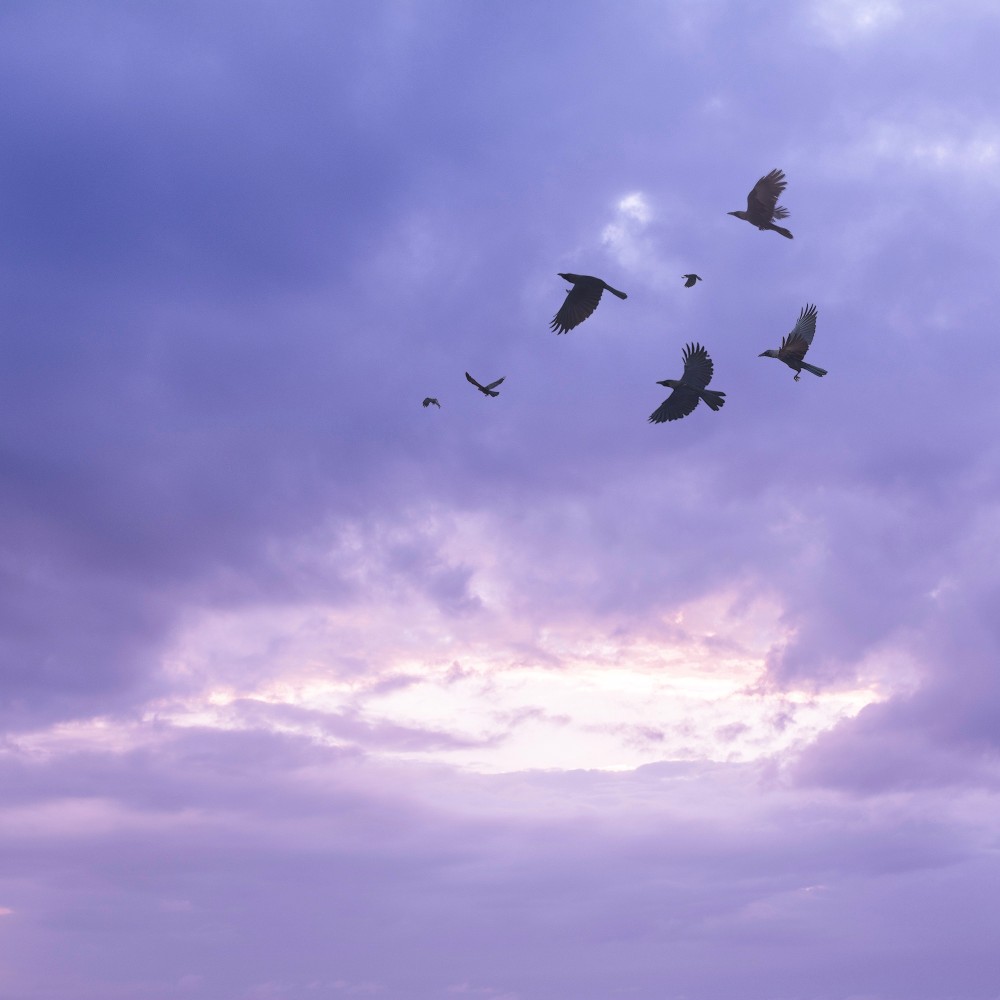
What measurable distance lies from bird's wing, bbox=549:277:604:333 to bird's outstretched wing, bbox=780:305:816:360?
10261 mm

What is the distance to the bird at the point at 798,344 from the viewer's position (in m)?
59.6

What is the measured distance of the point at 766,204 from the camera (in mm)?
60844

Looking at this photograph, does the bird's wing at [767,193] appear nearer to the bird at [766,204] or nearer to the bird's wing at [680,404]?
the bird at [766,204]

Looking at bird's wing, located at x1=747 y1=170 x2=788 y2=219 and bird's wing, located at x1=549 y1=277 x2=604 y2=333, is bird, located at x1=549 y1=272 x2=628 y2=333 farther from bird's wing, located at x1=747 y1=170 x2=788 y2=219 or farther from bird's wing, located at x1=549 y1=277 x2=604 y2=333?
bird's wing, located at x1=747 y1=170 x2=788 y2=219

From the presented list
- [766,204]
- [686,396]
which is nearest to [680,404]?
[686,396]

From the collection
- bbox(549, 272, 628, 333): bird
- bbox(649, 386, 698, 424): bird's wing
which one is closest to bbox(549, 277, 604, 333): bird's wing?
bbox(549, 272, 628, 333): bird

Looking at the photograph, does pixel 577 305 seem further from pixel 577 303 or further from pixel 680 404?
pixel 680 404

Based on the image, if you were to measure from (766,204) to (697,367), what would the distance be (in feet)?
31.8

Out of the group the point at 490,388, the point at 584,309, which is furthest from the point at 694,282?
the point at 490,388

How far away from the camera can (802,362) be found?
59.8 meters

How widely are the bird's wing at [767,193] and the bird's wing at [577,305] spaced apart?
32.5 feet

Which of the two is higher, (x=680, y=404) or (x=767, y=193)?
(x=767, y=193)

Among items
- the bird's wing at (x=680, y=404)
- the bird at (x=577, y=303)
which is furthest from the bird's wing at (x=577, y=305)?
the bird's wing at (x=680, y=404)

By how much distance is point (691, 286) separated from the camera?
58.8 meters
